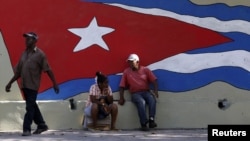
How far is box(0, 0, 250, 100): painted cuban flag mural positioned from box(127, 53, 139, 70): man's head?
0.22 meters

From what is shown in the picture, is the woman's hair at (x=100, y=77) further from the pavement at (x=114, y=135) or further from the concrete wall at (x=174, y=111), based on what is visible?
the pavement at (x=114, y=135)

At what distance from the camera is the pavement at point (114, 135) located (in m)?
8.98

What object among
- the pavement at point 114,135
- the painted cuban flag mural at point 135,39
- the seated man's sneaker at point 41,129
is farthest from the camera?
the painted cuban flag mural at point 135,39

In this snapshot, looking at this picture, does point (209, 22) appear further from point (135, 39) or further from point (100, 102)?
point (100, 102)

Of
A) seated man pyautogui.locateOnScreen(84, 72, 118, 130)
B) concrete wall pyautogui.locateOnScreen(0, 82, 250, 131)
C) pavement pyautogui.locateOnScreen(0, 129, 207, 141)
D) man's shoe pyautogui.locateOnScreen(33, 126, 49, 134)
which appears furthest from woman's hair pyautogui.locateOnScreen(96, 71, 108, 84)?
man's shoe pyautogui.locateOnScreen(33, 126, 49, 134)

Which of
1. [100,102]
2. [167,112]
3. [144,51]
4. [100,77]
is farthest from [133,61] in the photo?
[167,112]

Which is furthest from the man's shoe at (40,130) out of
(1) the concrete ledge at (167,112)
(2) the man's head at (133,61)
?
(2) the man's head at (133,61)

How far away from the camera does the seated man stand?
32.0 ft

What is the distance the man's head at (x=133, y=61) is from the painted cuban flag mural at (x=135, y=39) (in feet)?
→ 0.72

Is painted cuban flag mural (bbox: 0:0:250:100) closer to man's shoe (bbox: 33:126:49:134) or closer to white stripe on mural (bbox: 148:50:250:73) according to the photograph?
white stripe on mural (bbox: 148:50:250:73)

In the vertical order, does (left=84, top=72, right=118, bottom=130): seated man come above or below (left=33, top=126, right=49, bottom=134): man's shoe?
above

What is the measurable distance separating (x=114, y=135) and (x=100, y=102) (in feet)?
2.26

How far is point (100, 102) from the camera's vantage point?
32.1ft

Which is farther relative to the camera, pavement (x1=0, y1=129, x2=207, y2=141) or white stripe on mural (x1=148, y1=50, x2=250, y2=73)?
white stripe on mural (x1=148, y1=50, x2=250, y2=73)
